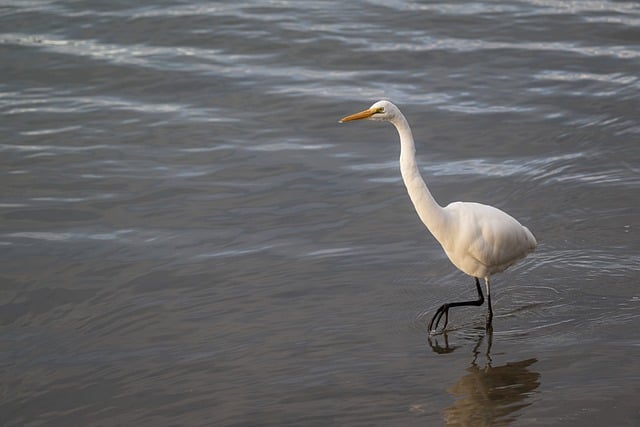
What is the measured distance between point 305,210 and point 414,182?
2313mm

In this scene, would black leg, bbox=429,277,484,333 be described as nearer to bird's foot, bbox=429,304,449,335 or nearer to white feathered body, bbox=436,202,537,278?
bird's foot, bbox=429,304,449,335

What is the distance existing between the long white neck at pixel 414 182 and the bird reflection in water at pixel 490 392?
2.66 feet

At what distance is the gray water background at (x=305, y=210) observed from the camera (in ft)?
18.0

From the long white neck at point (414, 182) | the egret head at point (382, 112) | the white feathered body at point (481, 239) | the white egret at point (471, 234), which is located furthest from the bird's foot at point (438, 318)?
the egret head at point (382, 112)

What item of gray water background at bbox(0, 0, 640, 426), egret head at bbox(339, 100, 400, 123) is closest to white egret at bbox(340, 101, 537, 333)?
egret head at bbox(339, 100, 400, 123)

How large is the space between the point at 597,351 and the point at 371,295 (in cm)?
156

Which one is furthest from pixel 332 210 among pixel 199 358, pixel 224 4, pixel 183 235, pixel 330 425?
pixel 224 4

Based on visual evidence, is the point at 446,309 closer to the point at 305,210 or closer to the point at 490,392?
the point at 490,392

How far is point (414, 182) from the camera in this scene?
227 inches

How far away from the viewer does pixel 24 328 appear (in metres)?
6.24

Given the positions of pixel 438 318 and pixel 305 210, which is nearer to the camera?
pixel 438 318

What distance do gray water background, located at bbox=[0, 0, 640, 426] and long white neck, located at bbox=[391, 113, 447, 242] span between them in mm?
684

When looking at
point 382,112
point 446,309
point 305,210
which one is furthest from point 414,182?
point 305,210

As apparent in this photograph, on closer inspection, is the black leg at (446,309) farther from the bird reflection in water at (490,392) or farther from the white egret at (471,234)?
the bird reflection in water at (490,392)
